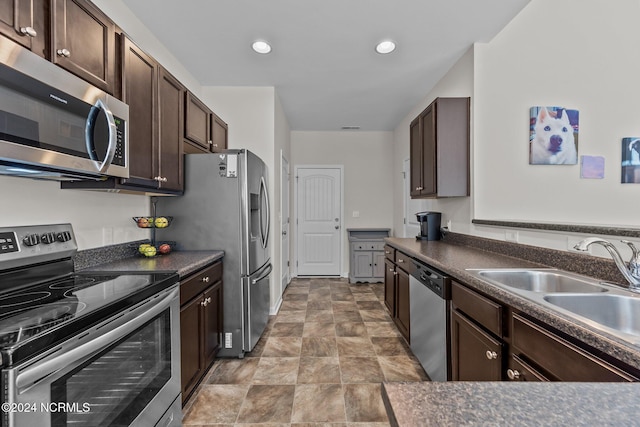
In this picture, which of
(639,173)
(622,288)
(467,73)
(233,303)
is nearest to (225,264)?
(233,303)

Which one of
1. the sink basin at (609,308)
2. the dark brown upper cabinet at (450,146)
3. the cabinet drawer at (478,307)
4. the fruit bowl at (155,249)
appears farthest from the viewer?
the dark brown upper cabinet at (450,146)

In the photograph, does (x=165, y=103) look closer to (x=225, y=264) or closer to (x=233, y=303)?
(x=225, y=264)

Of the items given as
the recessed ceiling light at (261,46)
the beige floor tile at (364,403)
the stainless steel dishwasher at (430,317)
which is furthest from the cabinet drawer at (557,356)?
the recessed ceiling light at (261,46)

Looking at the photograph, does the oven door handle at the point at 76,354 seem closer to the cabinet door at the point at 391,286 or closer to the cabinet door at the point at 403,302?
the cabinet door at the point at 403,302

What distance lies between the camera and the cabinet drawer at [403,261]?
2.54 metres

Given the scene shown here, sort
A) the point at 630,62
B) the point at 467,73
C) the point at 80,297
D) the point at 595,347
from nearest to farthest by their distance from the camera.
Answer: the point at 595,347 → the point at 80,297 → the point at 630,62 → the point at 467,73

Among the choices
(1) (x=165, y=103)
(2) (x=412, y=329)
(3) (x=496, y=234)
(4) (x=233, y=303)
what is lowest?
(2) (x=412, y=329)

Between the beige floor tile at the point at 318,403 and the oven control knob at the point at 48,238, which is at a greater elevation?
the oven control knob at the point at 48,238

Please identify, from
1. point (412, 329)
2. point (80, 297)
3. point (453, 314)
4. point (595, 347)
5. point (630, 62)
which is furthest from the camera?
point (412, 329)

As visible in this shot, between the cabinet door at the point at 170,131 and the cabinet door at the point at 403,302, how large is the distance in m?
2.07

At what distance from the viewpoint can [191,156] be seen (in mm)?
2404

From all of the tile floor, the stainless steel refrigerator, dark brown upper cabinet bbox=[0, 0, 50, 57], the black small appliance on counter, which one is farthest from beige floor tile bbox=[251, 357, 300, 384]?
dark brown upper cabinet bbox=[0, 0, 50, 57]

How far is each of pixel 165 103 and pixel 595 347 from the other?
8.41 feet

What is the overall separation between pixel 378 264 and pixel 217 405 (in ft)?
11.7
